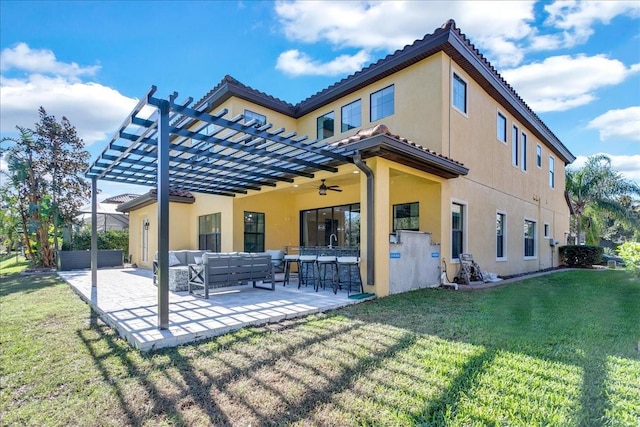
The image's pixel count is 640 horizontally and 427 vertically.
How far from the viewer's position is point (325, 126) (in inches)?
527

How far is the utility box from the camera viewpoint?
26.8 feet

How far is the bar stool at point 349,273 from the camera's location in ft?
25.9

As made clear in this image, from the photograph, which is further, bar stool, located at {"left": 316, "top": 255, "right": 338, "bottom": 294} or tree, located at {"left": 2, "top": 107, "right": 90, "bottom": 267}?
tree, located at {"left": 2, "top": 107, "right": 90, "bottom": 267}

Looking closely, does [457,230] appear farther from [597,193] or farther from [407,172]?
[597,193]

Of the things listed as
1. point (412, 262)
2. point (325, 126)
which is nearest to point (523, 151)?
point (325, 126)

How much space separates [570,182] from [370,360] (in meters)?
25.2

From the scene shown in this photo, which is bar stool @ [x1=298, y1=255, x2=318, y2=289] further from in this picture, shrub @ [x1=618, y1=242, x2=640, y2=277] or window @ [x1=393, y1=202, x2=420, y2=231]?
shrub @ [x1=618, y1=242, x2=640, y2=277]

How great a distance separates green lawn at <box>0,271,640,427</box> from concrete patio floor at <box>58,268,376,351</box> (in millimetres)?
243

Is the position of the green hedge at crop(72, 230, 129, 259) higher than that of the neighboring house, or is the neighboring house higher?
the neighboring house

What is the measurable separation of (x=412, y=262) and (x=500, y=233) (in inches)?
248

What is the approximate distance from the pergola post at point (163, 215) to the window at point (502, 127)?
1204 centimetres

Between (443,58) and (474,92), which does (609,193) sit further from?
(443,58)

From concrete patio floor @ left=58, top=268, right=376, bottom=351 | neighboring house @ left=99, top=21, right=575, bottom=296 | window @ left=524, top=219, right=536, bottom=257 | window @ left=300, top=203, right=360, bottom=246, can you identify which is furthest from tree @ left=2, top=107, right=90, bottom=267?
window @ left=524, top=219, right=536, bottom=257

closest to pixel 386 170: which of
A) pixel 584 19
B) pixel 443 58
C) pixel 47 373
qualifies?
pixel 443 58
